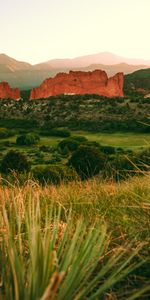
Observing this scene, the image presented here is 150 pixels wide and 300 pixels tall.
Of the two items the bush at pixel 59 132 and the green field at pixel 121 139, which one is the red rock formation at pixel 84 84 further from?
the green field at pixel 121 139

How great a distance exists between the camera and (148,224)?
4.43 m

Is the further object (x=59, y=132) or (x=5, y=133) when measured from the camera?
(x=5, y=133)

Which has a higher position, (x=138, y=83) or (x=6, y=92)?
(x=138, y=83)

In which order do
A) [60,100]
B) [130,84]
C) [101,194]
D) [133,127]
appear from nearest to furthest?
[101,194], [133,127], [60,100], [130,84]

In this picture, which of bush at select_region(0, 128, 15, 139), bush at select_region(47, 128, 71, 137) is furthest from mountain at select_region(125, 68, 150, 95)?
bush at select_region(0, 128, 15, 139)

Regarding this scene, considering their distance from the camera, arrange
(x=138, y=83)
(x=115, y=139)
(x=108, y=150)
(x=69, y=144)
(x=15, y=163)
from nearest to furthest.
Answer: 1. (x=15, y=163)
2. (x=108, y=150)
3. (x=69, y=144)
4. (x=115, y=139)
5. (x=138, y=83)

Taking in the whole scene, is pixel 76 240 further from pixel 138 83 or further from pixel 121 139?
pixel 138 83

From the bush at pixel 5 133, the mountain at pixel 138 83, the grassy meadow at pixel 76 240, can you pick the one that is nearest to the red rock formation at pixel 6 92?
the mountain at pixel 138 83

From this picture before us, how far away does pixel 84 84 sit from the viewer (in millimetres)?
148875

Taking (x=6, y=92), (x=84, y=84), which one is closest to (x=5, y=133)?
(x=84, y=84)

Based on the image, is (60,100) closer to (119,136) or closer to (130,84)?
(119,136)

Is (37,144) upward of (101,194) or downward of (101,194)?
downward

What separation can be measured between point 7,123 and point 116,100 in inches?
1040

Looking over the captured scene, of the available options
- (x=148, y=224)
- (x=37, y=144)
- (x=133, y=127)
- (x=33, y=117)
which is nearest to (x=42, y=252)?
(x=148, y=224)
